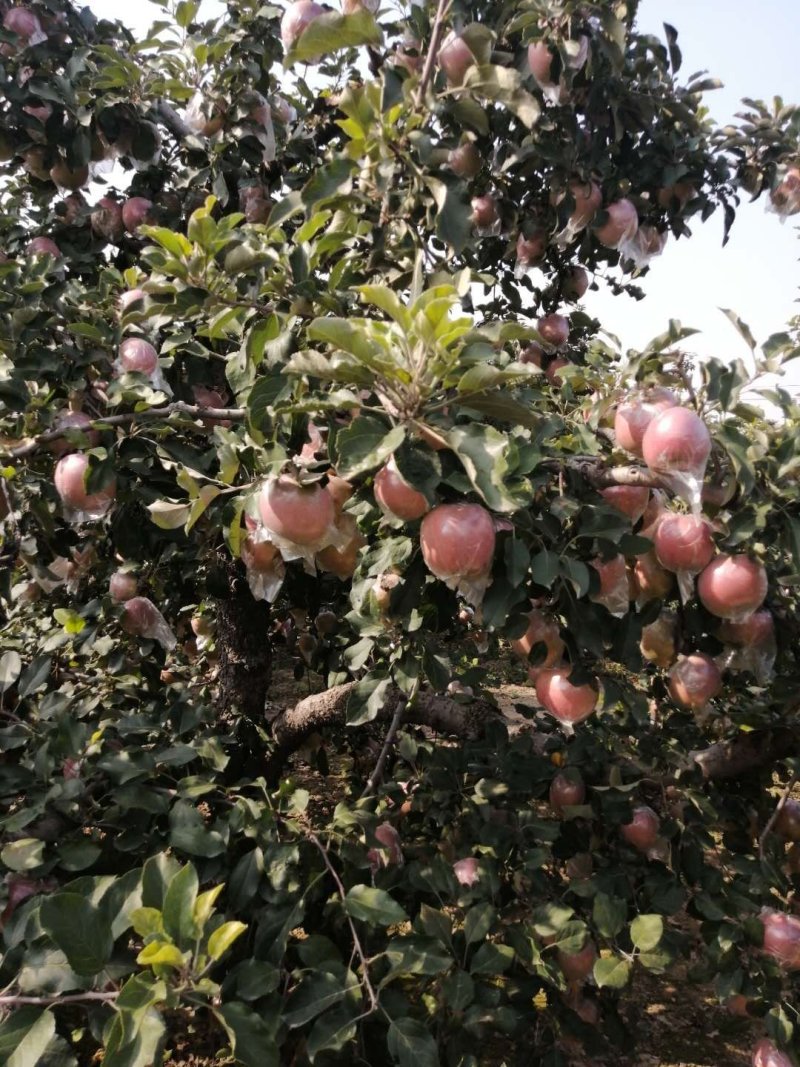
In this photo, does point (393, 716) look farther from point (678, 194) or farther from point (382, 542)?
point (678, 194)

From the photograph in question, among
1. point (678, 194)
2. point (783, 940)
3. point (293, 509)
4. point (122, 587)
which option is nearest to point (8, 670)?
point (122, 587)

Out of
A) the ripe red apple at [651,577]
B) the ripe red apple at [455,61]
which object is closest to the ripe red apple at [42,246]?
the ripe red apple at [455,61]

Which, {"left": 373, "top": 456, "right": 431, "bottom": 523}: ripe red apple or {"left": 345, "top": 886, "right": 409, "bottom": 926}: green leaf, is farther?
{"left": 345, "top": 886, "right": 409, "bottom": 926}: green leaf

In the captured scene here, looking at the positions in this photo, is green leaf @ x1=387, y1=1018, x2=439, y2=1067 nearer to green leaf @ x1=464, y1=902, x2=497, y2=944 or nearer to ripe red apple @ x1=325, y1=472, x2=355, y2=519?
green leaf @ x1=464, y1=902, x2=497, y2=944

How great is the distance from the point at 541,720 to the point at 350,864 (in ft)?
3.17

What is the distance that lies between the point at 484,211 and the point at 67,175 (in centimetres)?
132

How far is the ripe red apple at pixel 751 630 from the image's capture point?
1239 millimetres

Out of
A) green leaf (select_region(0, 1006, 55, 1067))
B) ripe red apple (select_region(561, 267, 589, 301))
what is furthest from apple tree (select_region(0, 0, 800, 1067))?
ripe red apple (select_region(561, 267, 589, 301))

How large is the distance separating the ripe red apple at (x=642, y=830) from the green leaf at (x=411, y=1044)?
2.53 feet

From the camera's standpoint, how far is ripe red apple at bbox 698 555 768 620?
1125mm

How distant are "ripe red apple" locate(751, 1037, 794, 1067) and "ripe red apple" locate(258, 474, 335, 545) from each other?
1.41 m

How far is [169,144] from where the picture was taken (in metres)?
2.53

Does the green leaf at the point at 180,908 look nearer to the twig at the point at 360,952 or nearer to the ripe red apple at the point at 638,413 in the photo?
the twig at the point at 360,952

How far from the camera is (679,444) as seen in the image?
3.23ft
